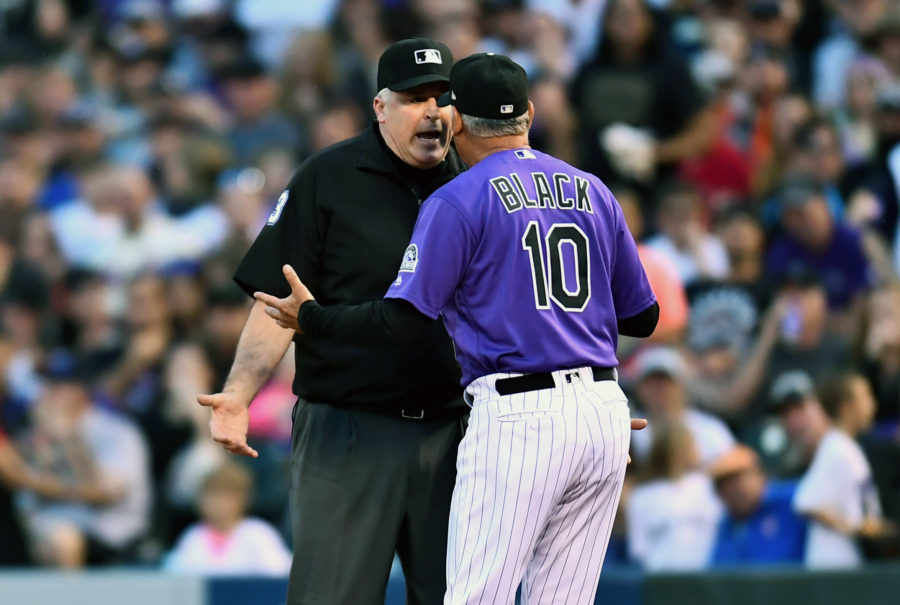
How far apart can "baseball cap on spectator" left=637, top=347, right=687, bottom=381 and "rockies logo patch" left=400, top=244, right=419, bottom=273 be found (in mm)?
3757

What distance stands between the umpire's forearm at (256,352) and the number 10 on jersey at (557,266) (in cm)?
99

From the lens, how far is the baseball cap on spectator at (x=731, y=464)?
7.38m

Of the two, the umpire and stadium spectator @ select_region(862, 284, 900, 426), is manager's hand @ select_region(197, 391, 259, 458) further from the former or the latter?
stadium spectator @ select_region(862, 284, 900, 426)

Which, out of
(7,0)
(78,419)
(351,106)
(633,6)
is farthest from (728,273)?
(7,0)

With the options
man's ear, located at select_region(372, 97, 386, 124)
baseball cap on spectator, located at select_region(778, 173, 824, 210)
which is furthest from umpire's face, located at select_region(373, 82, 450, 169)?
baseball cap on spectator, located at select_region(778, 173, 824, 210)

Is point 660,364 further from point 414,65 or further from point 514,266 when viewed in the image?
point 514,266

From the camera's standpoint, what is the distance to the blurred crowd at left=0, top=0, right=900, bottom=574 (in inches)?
299

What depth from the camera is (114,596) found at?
682cm

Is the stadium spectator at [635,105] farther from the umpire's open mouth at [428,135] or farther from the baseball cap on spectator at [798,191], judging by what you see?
the umpire's open mouth at [428,135]

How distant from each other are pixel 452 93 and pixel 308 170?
633 mm

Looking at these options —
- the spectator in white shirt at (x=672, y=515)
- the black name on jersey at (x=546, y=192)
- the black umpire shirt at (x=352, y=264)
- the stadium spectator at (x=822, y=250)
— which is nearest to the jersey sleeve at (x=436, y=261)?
the black name on jersey at (x=546, y=192)

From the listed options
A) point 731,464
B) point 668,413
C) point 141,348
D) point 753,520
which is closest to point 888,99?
point 668,413

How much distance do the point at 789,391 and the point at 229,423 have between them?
12.1 feet

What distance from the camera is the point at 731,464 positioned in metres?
7.40
